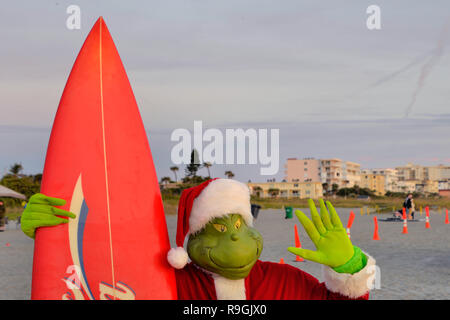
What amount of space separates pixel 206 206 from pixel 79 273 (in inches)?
36.5

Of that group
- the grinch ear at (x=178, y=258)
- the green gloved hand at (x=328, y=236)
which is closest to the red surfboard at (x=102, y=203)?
the grinch ear at (x=178, y=258)

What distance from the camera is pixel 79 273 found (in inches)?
140

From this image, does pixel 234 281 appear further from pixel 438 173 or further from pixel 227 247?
pixel 438 173

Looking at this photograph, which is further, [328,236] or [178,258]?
[178,258]

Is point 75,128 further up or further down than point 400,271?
further up

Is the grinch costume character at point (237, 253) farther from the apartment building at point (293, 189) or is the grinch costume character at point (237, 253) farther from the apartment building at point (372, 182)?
the apartment building at point (372, 182)

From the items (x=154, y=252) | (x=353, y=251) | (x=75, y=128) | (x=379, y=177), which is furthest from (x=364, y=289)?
(x=379, y=177)

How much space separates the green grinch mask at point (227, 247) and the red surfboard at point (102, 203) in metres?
0.26

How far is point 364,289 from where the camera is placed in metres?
3.52

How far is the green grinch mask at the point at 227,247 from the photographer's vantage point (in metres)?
3.52

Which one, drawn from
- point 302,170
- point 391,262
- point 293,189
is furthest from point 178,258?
point 302,170
